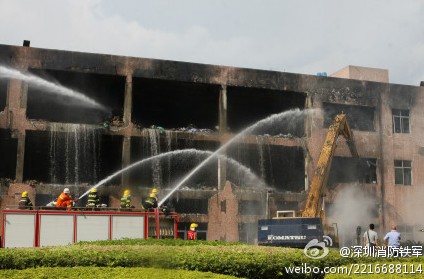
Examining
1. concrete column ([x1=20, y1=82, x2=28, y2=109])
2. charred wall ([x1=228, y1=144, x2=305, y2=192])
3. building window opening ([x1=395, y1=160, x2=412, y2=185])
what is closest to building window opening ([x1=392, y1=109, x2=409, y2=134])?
building window opening ([x1=395, y1=160, x2=412, y2=185])

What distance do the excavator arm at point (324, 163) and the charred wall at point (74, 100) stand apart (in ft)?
39.9

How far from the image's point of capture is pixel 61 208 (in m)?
18.8

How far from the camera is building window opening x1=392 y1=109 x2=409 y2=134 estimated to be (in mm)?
38938

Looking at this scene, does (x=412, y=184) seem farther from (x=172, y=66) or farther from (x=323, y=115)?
(x=172, y=66)

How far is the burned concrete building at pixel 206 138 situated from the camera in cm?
3134

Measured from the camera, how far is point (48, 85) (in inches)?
1271

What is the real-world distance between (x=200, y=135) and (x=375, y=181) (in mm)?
12337

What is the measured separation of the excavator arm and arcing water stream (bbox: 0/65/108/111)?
13.9 metres

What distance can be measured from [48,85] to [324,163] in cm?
1571

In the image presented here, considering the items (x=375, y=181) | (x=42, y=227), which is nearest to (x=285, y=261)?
(x=42, y=227)

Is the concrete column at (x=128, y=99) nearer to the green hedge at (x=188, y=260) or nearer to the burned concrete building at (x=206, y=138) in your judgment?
the burned concrete building at (x=206, y=138)

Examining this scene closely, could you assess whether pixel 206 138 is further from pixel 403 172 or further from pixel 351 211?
pixel 403 172

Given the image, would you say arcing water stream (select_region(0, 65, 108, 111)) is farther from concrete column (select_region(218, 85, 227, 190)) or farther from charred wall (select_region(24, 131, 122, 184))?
concrete column (select_region(218, 85, 227, 190))

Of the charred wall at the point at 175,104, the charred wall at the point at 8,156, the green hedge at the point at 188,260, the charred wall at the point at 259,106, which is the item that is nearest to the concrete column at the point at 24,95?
the charred wall at the point at 8,156
